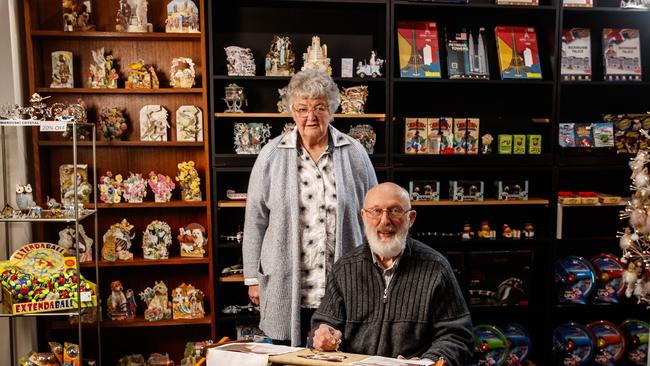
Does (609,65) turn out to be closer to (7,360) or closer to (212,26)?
(212,26)

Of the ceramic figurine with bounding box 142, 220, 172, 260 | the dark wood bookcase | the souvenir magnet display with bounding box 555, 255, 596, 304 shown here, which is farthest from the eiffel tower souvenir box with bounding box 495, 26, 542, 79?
the ceramic figurine with bounding box 142, 220, 172, 260

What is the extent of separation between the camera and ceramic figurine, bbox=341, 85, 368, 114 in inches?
133

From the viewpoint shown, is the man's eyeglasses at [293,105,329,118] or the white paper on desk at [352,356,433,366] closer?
the white paper on desk at [352,356,433,366]

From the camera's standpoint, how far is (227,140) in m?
3.56

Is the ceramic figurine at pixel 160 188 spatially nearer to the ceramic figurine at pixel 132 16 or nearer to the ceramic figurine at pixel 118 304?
the ceramic figurine at pixel 118 304

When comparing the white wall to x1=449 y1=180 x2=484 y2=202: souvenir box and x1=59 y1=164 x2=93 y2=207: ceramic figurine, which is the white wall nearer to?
x1=59 y1=164 x2=93 y2=207: ceramic figurine

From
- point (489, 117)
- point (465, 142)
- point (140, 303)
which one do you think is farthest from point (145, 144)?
point (489, 117)

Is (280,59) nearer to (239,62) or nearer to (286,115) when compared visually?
(239,62)

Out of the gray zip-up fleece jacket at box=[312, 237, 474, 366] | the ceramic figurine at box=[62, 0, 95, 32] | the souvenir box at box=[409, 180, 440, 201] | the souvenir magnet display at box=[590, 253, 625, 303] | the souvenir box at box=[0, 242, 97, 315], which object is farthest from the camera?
the souvenir magnet display at box=[590, 253, 625, 303]

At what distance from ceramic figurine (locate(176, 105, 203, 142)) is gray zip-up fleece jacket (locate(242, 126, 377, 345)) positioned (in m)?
0.99

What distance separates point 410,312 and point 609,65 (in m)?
2.60

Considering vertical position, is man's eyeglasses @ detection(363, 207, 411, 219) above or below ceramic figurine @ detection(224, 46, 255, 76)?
below

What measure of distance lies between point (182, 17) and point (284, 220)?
154 centimetres

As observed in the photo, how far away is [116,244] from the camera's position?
11.0ft
